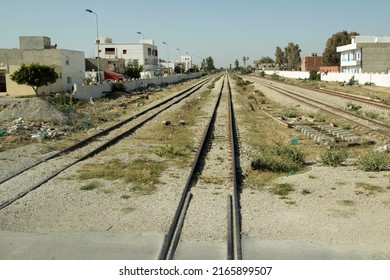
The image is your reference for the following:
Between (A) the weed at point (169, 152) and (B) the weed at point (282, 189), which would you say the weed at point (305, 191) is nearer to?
(B) the weed at point (282, 189)

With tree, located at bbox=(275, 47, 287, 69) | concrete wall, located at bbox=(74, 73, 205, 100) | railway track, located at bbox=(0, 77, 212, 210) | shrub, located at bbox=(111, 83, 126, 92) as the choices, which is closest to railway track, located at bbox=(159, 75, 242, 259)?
railway track, located at bbox=(0, 77, 212, 210)

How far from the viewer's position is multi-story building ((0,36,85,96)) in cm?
4519

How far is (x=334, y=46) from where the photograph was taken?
395 ft

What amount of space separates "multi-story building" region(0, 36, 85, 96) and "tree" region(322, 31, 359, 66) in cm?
8257

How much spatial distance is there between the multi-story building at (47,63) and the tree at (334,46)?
3251 inches

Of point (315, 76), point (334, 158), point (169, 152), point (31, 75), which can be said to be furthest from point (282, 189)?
point (315, 76)

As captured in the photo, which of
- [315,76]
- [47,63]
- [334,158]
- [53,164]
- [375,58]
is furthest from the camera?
[375,58]

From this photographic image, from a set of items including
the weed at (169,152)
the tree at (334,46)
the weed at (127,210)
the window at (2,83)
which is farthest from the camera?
the tree at (334,46)

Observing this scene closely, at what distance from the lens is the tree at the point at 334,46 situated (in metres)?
120

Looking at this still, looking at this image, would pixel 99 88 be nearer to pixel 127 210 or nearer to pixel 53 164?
pixel 53 164

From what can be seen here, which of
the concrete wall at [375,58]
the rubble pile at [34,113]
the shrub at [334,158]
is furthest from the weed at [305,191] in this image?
the concrete wall at [375,58]

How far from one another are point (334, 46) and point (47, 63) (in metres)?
90.8

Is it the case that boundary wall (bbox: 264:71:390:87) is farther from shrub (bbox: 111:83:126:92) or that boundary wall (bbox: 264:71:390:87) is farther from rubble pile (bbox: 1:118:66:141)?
rubble pile (bbox: 1:118:66:141)
